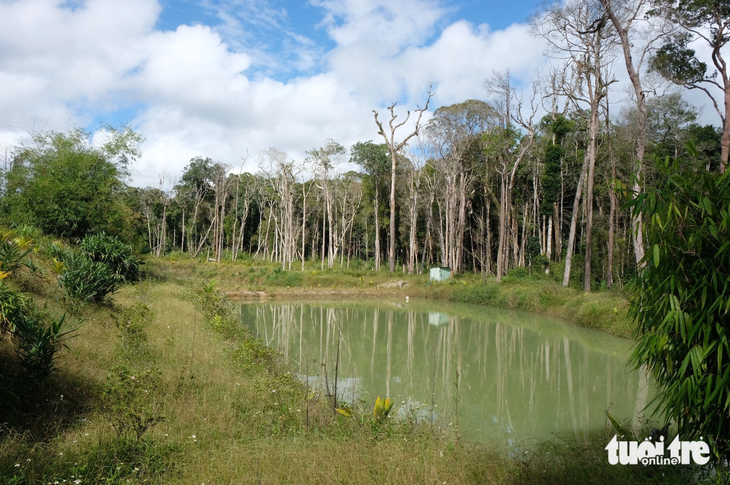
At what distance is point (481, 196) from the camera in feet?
99.7

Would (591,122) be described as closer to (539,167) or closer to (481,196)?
(539,167)

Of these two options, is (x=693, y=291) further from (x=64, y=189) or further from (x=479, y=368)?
(x=64, y=189)

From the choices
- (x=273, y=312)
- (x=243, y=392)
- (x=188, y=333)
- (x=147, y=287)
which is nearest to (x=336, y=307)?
(x=273, y=312)

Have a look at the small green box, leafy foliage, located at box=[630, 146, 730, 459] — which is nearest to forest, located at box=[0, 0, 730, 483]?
leafy foliage, located at box=[630, 146, 730, 459]

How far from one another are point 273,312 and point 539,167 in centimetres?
1786

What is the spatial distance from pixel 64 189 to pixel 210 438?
10.9 m

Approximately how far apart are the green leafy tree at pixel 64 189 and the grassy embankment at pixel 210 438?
7.70m

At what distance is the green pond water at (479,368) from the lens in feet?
19.2

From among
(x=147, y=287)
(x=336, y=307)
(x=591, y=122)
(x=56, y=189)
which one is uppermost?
(x=591, y=122)

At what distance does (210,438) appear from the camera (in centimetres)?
392

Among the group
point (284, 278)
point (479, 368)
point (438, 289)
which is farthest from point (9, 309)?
point (284, 278)

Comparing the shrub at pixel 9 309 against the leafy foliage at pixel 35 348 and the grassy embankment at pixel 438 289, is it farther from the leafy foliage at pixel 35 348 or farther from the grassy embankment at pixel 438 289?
the grassy embankment at pixel 438 289
